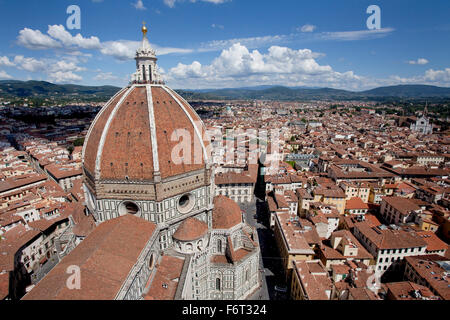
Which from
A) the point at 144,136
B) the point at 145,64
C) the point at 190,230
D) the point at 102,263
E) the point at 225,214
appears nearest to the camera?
the point at 102,263

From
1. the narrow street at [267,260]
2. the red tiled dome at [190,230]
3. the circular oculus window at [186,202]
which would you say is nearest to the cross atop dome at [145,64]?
the circular oculus window at [186,202]

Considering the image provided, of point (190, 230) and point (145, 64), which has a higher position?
point (145, 64)

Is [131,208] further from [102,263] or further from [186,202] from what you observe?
[102,263]

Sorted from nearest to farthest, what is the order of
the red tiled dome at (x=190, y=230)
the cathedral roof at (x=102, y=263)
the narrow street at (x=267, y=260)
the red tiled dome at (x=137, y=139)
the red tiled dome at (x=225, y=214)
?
the cathedral roof at (x=102, y=263) < the red tiled dome at (x=137, y=139) < the red tiled dome at (x=190, y=230) < the red tiled dome at (x=225, y=214) < the narrow street at (x=267, y=260)

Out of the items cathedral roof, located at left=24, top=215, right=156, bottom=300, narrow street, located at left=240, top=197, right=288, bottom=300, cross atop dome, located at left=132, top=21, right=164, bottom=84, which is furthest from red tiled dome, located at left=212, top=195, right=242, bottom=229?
cross atop dome, located at left=132, top=21, right=164, bottom=84

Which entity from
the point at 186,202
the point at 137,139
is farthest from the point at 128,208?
the point at 137,139

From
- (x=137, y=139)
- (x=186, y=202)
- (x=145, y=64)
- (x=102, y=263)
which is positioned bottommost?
(x=102, y=263)

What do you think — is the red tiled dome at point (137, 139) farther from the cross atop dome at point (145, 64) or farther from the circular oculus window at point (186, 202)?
the circular oculus window at point (186, 202)

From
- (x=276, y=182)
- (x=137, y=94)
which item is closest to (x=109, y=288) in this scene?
(x=137, y=94)
